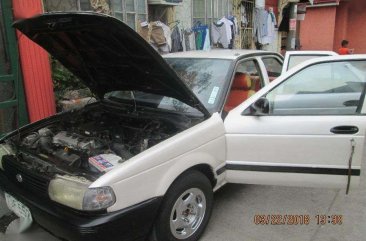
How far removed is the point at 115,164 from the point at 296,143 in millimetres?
1544

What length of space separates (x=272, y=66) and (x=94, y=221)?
10.5 ft

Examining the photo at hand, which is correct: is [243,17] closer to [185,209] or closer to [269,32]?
[269,32]

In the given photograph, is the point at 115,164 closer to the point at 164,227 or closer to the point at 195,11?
the point at 164,227

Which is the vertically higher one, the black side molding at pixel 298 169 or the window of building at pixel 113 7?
the window of building at pixel 113 7

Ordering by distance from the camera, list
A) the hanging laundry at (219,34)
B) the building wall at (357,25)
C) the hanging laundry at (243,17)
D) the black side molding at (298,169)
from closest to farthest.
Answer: the black side molding at (298,169), the hanging laundry at (219,34), the hanging laundry at (243,17), the building wall at (357,25)

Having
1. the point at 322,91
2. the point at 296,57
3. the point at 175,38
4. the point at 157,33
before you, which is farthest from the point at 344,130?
the point at 175,38

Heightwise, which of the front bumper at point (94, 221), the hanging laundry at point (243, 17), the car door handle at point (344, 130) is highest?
the hanging laundry at point (243, 17)

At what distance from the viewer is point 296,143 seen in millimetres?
3115

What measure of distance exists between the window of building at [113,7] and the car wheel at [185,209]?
4737mm

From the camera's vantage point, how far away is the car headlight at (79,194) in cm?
236

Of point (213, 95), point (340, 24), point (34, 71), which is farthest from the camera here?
point (340, 24)

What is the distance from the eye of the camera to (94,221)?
234 cm

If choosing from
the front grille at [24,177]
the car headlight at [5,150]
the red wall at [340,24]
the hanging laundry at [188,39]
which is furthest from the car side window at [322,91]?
the red wall at [340,24]

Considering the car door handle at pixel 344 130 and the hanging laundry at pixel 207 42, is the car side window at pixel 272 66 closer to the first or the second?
the car door handle at pixel 344 130
